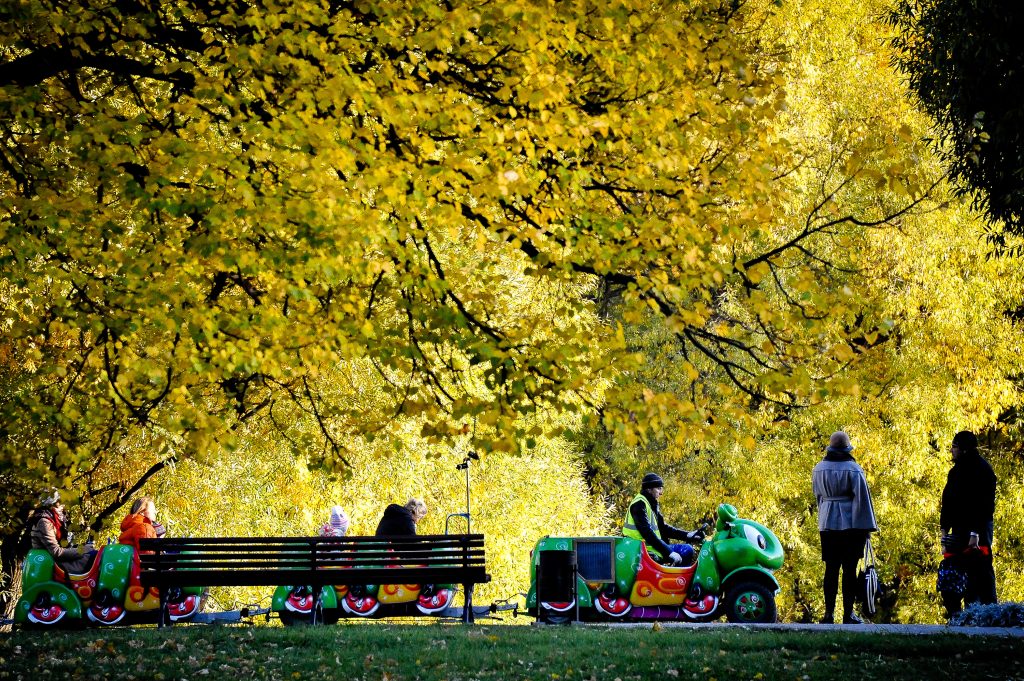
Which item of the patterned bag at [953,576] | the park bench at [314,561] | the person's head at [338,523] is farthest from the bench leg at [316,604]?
the patterned bag at [953,576]

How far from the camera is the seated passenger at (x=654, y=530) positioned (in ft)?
36.7

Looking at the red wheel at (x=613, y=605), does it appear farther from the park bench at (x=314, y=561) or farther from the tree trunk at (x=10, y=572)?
the tree trunk at (x=10, y=572)

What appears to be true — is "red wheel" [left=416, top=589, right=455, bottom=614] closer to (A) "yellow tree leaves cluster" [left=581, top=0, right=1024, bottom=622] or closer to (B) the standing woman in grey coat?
(B) the standing woman in grey coat

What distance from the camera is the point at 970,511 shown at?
955cm

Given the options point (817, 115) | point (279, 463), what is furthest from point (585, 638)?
point (817, 115)

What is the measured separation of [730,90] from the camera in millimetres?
7055

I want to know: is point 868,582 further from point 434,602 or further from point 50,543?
point 50,543

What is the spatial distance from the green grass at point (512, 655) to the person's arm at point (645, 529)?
1.81m

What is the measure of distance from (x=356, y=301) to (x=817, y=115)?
46.5 ft

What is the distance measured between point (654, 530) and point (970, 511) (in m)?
2.99

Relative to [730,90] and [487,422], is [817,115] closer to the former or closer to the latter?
[730,90]

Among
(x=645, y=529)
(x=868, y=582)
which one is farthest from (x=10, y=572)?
(x=868, y=582)

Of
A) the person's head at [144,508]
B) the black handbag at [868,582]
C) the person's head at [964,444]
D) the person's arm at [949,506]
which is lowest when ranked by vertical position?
the black handbag at [868,582]

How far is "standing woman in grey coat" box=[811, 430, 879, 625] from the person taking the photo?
1016 cm
